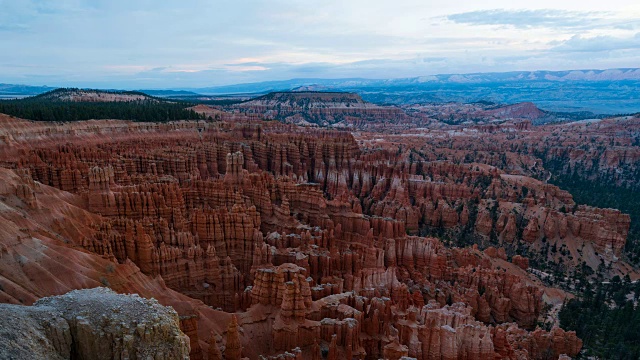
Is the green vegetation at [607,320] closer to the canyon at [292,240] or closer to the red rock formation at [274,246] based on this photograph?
the canyon at [292,240]

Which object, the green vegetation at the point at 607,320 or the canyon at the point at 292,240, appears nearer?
the canyon at the point at 292,240

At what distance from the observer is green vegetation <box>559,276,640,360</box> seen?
2578 cm

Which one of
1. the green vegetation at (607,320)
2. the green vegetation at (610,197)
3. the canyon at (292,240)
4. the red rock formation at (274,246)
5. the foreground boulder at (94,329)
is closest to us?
the foreground boulder at (94,329)

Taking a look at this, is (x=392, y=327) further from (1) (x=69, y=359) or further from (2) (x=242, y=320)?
(1) (x=69, y=359)

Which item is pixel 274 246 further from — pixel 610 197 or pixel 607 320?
pixel 610 197

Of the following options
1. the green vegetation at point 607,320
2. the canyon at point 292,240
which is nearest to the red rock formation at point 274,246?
the canyon at point 292,240

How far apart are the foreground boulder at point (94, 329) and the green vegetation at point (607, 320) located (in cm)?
2477

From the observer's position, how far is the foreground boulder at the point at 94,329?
841 cm

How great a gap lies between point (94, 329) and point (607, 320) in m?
31.8

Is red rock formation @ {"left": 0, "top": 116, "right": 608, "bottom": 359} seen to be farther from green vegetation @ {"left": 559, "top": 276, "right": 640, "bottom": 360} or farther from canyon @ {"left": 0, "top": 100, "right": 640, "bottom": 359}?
green vegetation @ {"left": 559, "top": 276, "right": 640, "bottom": 360}

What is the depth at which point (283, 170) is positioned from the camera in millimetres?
52719

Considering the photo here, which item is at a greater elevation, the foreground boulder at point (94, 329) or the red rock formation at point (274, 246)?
the foreground boulder at point (94, 329)

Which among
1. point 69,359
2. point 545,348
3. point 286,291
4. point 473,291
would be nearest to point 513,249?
point 473,291

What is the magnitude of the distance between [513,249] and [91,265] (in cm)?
3997
